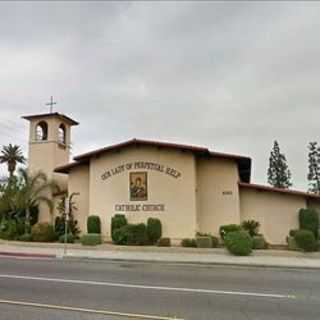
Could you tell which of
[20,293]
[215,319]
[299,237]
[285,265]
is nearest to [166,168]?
[299,237]

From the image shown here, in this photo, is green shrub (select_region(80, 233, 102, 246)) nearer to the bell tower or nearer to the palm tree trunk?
the palm tree trunk

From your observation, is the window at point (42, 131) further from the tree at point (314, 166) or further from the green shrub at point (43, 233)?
the tree at point (314, 166)

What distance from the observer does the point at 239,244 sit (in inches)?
730

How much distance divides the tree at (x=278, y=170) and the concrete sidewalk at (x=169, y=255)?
169ft

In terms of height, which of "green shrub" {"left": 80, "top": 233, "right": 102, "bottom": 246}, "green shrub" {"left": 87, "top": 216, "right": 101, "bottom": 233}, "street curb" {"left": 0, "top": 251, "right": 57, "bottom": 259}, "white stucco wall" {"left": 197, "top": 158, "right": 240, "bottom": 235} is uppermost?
"white stucco wall" {"left": 197, "top": 158, "right": 240, "bottom": 235}

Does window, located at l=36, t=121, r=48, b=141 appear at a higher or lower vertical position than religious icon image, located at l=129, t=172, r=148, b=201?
higher

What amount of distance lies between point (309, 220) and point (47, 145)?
58.7ft

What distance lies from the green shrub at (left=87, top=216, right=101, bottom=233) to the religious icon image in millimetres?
2384

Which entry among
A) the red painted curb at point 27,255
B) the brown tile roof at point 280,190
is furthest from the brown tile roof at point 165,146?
the red painted curb at point 27,255

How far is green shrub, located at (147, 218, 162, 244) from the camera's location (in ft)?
75.3

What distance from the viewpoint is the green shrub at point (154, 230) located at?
22938 mm

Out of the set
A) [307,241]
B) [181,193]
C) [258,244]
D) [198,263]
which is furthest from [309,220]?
[198,263]

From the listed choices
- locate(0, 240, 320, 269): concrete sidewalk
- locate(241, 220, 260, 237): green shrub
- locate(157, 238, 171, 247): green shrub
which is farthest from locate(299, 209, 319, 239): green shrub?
locate(157, 238, 171, 247): green shrub

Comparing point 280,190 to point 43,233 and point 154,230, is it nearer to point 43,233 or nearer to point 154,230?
point 154,230
